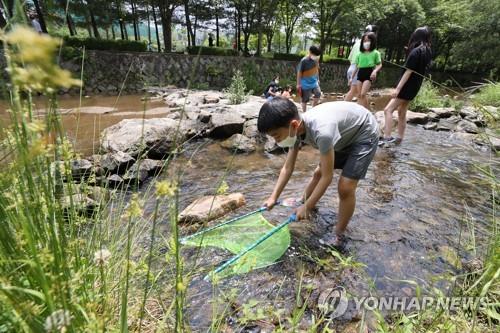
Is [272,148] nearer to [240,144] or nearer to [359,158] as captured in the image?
[240,144]

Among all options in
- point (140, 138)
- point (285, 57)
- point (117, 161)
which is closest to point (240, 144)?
point (140, 138)

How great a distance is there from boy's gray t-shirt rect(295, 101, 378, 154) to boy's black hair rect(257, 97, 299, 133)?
231 millimetres

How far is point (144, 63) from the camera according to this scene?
1534 centimetres

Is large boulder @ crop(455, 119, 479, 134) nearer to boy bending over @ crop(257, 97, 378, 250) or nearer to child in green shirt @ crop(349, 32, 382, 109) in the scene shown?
child in green shirt @ crop(349, 32, 382, 109)

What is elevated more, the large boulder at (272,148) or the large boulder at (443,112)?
the large boulder at (443,112)

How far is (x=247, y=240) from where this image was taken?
8.80 ft

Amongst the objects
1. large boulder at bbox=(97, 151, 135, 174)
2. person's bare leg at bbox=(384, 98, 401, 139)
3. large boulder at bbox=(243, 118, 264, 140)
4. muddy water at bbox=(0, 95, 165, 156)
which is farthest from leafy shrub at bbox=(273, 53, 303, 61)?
large boulder at bbox=(97, 151, 135, 174)

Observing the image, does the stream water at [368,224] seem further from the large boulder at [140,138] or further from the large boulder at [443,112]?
the large boulder at [443,112]

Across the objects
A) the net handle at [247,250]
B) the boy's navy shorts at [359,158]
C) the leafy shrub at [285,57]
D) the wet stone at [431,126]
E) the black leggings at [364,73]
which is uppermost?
the leafy shrub at [285,57]

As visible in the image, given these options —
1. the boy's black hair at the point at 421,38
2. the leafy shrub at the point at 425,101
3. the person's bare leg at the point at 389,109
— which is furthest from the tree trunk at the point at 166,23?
the boy's black hair at the point at 421,38

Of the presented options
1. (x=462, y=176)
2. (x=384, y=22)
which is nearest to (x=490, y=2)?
(x=384, y=22)

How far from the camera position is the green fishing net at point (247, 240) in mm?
2418

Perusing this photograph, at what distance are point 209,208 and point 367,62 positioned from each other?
4870mm

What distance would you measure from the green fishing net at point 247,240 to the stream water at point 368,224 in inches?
2.5
